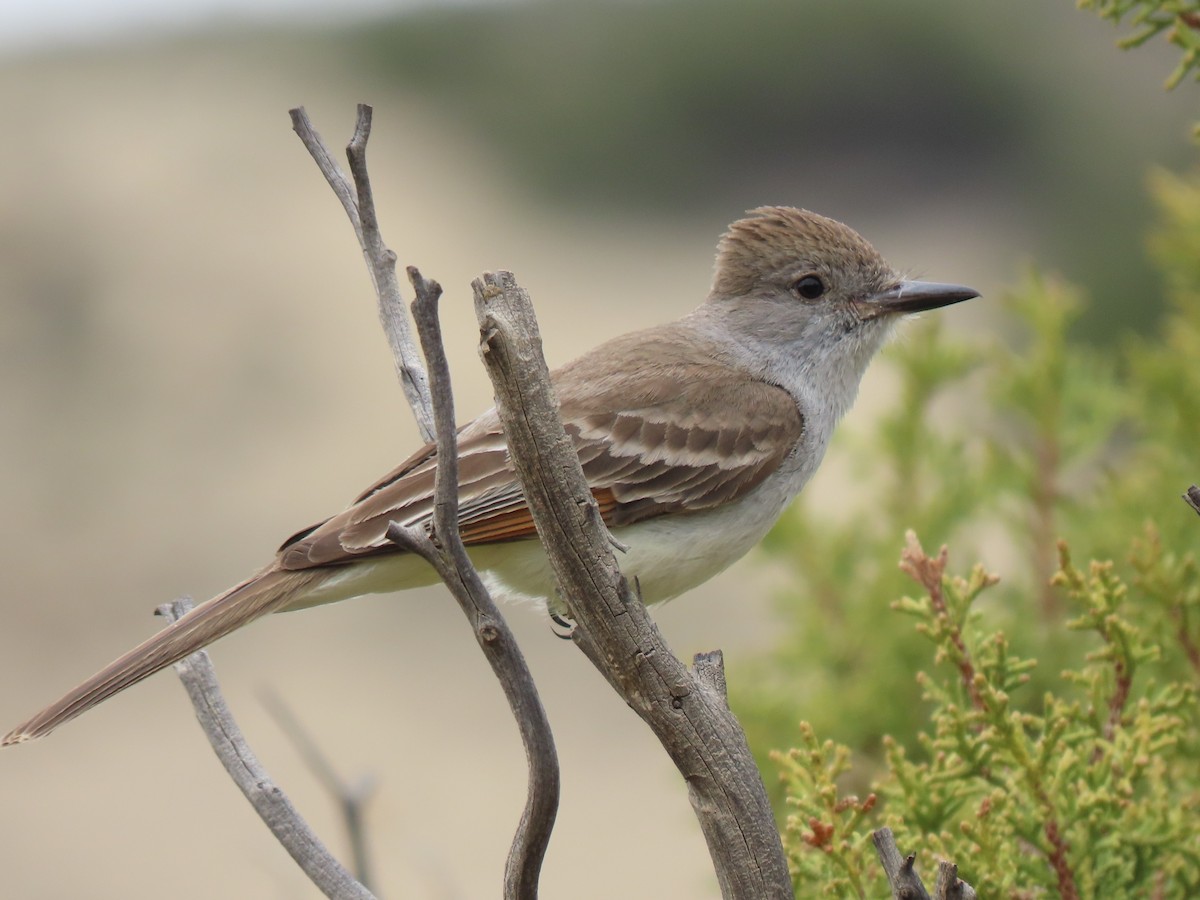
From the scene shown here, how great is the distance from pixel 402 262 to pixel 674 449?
16.4m

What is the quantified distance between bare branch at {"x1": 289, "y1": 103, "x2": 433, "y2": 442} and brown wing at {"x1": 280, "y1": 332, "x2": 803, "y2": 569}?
40 cm

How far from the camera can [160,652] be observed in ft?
8.69

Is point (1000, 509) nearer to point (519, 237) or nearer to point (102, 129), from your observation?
point (519, 237)

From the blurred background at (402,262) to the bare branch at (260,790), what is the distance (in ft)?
21.4

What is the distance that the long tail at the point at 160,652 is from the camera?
8.40ft

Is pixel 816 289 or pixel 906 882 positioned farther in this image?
pixel 816 289

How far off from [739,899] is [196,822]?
10968 millimetres

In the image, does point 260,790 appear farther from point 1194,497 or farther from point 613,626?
point 1194,497

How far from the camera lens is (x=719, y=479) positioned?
10.8ft

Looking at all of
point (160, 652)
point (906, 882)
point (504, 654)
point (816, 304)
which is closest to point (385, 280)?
point (160, 652)

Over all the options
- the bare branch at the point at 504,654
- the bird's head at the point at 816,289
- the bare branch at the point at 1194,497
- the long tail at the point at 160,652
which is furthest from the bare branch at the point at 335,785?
the bird's head at the point at 816,289

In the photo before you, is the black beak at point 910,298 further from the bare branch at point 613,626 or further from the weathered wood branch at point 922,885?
the weathered wood branch at point 922,885

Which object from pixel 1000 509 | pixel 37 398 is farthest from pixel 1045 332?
pixel 37 398

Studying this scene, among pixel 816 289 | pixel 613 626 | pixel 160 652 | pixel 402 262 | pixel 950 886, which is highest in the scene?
pixel 402 262
